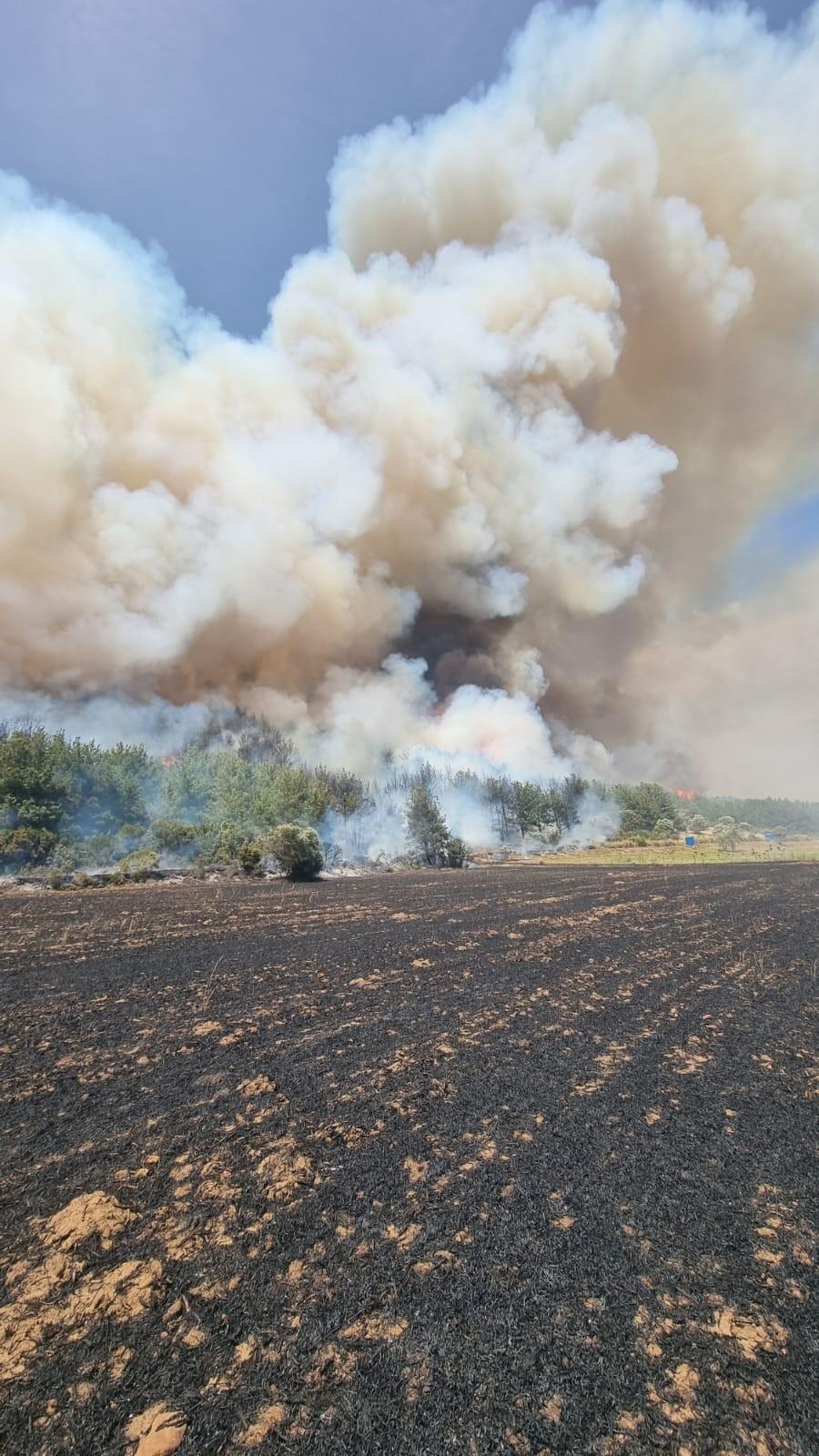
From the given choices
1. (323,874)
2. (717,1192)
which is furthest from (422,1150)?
(323,874)

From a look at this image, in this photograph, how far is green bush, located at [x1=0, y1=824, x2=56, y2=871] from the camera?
43062 mm

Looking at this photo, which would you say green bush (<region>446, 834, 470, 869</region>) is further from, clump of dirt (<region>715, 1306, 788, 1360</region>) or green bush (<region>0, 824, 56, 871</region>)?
clump of dirt (<region>715, 1306, 788, 1360</region>)

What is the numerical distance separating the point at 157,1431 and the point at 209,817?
67.3m

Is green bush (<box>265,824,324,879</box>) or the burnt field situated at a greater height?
green bush (<box>265,824,324,879</box>)

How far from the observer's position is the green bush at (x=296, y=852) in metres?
40.5

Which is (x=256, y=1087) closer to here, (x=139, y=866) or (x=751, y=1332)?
(x=751, y=1332)

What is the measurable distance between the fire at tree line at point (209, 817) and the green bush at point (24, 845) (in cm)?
10

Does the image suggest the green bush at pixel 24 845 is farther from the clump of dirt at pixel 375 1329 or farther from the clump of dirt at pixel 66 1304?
the clump of dirt at pixel 375 1329

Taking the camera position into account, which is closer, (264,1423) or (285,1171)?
(264,1423)

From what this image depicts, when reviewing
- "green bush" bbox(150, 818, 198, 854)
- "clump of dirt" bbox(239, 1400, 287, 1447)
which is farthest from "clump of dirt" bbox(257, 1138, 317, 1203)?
"green bush" bbox(150, 818, 198, 854)

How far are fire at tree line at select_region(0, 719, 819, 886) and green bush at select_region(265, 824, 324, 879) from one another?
10 centimetres

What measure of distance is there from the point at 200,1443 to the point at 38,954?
14.7 m

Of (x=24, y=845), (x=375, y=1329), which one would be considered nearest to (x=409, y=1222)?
(x=375, y=1329)

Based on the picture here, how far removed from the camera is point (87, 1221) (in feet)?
14.5
